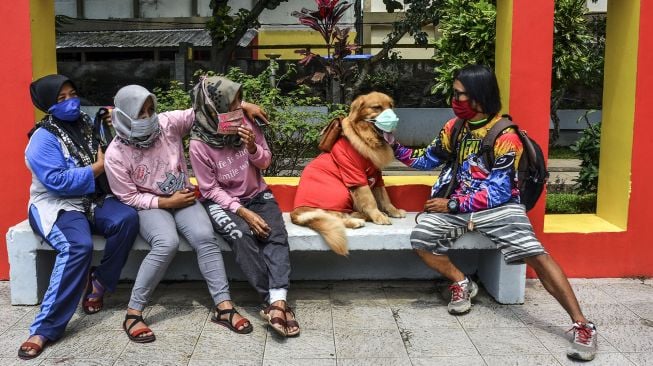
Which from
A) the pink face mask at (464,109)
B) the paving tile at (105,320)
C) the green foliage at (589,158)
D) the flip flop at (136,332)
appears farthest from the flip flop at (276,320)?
the green foliage at (589,158)

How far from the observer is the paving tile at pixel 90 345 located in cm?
346

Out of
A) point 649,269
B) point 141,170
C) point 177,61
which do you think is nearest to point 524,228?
point 649,269

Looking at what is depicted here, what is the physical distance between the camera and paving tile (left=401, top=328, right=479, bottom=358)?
11.5 feet

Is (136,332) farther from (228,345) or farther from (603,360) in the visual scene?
(603,360)

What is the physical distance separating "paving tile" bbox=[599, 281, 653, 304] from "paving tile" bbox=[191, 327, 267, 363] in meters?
2.42

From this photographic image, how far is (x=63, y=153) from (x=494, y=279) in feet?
9.36

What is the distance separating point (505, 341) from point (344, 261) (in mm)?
1429

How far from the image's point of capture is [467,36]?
20.4 ft

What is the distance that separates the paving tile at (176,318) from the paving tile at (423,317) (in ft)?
3.98

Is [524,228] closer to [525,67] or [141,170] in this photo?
[525,67]

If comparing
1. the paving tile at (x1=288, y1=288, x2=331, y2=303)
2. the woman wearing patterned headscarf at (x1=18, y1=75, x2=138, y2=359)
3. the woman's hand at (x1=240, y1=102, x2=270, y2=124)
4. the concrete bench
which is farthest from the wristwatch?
the woman wearing patterned headscarf at (x1=18, y1=75, x2=138, y2=359)

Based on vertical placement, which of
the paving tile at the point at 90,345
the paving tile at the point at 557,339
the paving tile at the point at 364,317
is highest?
the paving tile at the point at 557,339

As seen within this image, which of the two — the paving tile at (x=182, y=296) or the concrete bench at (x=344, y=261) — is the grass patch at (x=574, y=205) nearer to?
the concrete bench at (x=344, y=261)

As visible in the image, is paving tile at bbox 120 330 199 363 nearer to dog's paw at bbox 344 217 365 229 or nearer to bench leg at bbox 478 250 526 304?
dog's paw at bbox 344 217 365 229
